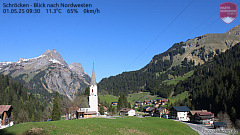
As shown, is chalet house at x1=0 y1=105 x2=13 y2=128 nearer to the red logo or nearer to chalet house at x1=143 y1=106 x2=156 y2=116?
the red logo

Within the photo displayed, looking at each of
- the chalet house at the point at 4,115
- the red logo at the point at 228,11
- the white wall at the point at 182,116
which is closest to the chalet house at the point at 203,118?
the white wall at the point at 182,116

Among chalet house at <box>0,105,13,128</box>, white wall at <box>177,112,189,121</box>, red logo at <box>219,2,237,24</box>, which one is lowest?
white wall at <box>177,112,189,121</box>

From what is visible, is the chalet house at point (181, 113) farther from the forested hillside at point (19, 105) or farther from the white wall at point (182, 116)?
Answer: the forested hillside at point (19, 105)

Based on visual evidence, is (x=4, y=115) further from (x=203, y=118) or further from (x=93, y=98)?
(x=203, y=118)

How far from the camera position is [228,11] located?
3356 cm

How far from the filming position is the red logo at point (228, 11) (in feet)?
109

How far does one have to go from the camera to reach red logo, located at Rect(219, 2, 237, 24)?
33094 millimetres

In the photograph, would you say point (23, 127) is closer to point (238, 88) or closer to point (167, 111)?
point (238, 88)

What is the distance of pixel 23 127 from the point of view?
32.8m

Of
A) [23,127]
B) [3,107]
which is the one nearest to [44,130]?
[23,127]

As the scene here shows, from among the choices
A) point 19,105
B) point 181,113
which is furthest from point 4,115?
point 181,113

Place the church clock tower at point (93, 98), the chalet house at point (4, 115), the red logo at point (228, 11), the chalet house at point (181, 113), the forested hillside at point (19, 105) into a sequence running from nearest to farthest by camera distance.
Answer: the red logo at point (228, 11) → the chalet house at point (4, 115) → the church clock tower at point (93, 98) → the forested hillside at point (19, 105) → the chalet house at point (181, 113)

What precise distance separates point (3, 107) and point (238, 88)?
108022 mm

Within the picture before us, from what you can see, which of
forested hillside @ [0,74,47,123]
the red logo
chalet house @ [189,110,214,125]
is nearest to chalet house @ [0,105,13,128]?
forested hillside @ [0,74,47,123]
